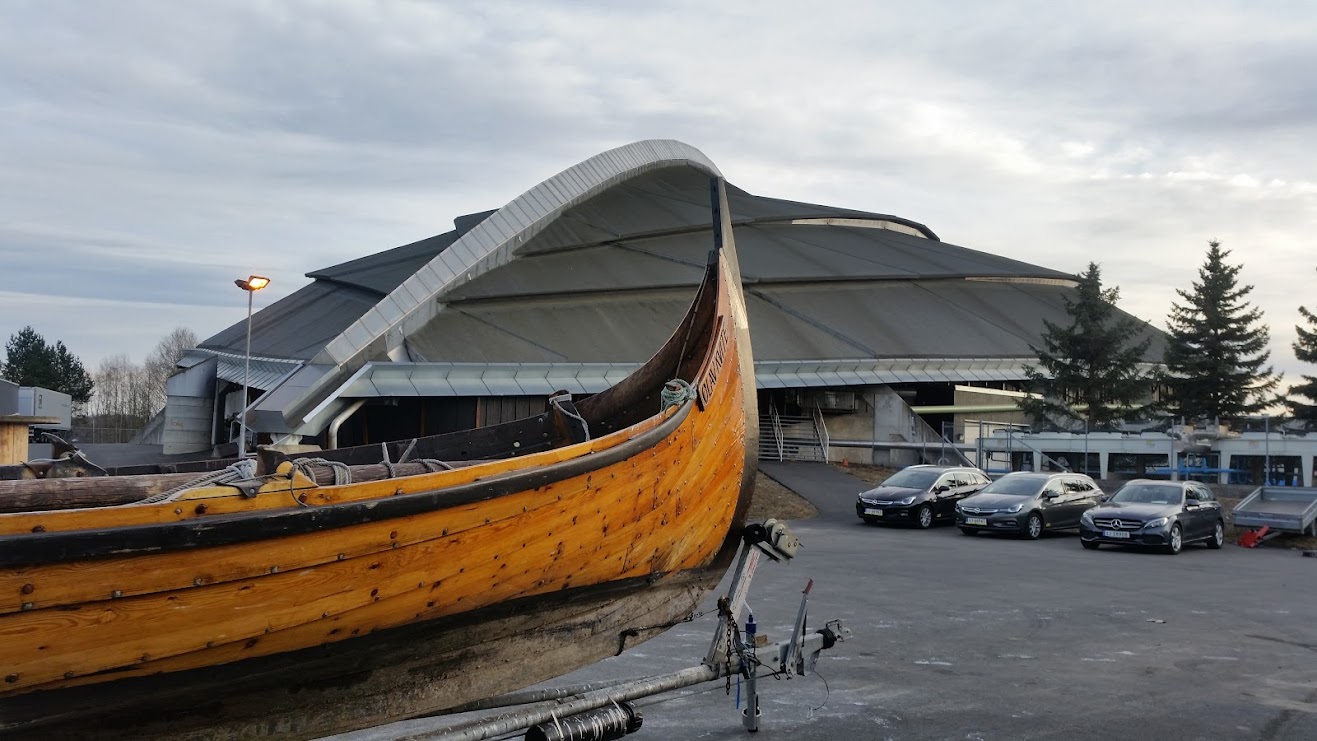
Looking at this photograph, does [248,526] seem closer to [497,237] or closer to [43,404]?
[43,404]

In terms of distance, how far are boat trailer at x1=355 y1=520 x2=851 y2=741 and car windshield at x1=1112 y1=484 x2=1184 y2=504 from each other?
1471cm

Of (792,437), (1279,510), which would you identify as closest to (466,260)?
(792,437)

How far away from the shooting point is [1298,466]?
94.8 ft

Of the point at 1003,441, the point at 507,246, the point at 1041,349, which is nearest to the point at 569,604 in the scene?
the point at 1003,441

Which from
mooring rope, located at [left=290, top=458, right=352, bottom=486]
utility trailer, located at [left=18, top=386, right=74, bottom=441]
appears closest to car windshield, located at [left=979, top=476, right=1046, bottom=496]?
mooring rope, located at [left=290, top=458, right=352, bottom=486]

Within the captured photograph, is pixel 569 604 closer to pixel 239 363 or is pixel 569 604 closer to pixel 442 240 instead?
pixel 239 363

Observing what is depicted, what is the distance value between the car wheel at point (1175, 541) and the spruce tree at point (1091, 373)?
→ 55.1 ft

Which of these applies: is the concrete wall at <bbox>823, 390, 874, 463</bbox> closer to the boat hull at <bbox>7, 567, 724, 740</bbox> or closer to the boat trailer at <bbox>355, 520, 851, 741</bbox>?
the boat trailer at <bbox>355, 520, 851, 741</bbox>

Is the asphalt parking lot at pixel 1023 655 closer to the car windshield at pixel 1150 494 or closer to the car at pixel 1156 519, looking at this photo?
the car at pixel 1156 519

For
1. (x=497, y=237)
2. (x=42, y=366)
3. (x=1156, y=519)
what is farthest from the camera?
(x=42, y=366)

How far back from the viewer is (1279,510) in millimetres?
21891

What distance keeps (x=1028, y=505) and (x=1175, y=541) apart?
9.30 feet

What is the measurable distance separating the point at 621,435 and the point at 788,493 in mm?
21846

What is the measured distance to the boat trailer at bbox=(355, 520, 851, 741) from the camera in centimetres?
509
